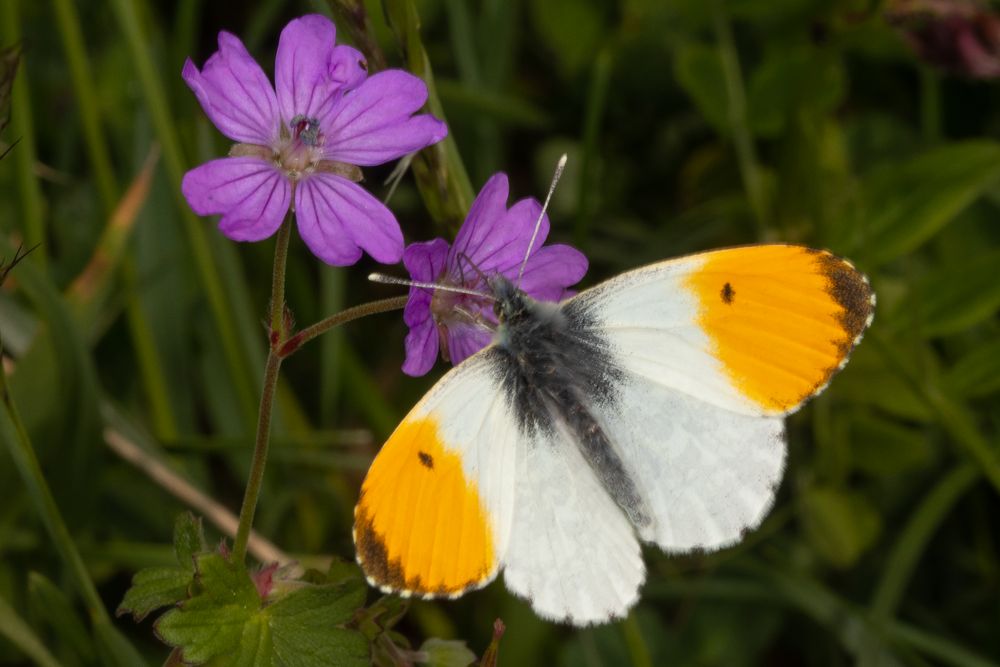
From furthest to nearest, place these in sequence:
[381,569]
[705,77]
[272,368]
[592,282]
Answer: [592,282]
[705,77]
[272,368]
[381,569]

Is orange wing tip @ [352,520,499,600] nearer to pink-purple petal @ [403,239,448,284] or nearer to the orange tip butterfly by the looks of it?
the orange tip butterfly

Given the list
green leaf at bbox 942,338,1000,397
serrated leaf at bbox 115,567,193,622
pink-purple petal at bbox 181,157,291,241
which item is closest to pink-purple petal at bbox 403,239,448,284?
pink-purple petal at bbox 181,157,291,241

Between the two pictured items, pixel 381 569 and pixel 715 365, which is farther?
pixel 715 365

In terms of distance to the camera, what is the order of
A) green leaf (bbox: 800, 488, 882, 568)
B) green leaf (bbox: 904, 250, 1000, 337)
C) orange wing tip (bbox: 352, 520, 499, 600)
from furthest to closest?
1. green leaf (bbox: 800, 488, 882, 568)
2. green leaf (bbox: 904, 250, 1000, 337)
3. orange wing tip (bbox: 352, 520, 499, 600)

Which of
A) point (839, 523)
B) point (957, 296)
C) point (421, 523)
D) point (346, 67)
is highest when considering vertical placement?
point (346, 67)

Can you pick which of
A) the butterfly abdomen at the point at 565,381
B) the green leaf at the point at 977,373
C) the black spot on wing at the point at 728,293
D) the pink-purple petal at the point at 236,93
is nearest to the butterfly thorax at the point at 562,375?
the butterfly abdomen at the point at 565,381

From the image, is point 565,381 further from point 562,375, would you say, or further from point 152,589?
point 152,589

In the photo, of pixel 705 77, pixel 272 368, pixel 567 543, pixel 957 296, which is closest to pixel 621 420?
pixel 567 543
